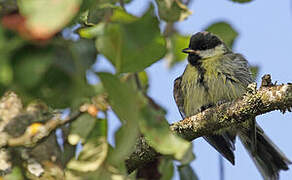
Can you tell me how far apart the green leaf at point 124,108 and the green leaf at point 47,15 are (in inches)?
9.5

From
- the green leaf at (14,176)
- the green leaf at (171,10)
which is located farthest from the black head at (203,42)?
the green leaf at (14,176)

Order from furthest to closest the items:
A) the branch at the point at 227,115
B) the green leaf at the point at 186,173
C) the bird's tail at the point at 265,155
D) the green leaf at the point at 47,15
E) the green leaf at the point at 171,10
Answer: the bird's tail at the point at 265,155, the branch at the point at 227,115, the green leaf at the point at 186,173, the green leaf at the point at 171,10, the green leaf at the point at 47,15

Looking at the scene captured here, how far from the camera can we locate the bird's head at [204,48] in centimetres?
481

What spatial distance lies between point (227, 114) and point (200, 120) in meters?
0.20

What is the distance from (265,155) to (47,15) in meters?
3.70

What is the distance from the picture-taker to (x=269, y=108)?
270 cm

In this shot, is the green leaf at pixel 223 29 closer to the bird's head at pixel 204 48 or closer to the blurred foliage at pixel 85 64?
the bird's head at pixel 204 48

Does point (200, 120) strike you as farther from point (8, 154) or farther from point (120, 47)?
point (120, 47)

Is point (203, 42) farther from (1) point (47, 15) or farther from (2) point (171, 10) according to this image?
(1) point (47, 15)

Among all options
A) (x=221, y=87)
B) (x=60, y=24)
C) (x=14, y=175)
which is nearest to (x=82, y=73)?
(x=60, y=24)

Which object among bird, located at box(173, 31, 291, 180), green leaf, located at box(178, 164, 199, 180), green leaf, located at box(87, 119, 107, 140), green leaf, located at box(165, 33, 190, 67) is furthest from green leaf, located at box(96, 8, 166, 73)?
bird, located at box(173, 31, 291, 180)

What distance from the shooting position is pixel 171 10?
1896 millimetres

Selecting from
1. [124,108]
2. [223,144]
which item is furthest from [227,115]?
[124,108]

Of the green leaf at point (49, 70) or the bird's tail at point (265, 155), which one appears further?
the bird's tail at point (265, 155)
